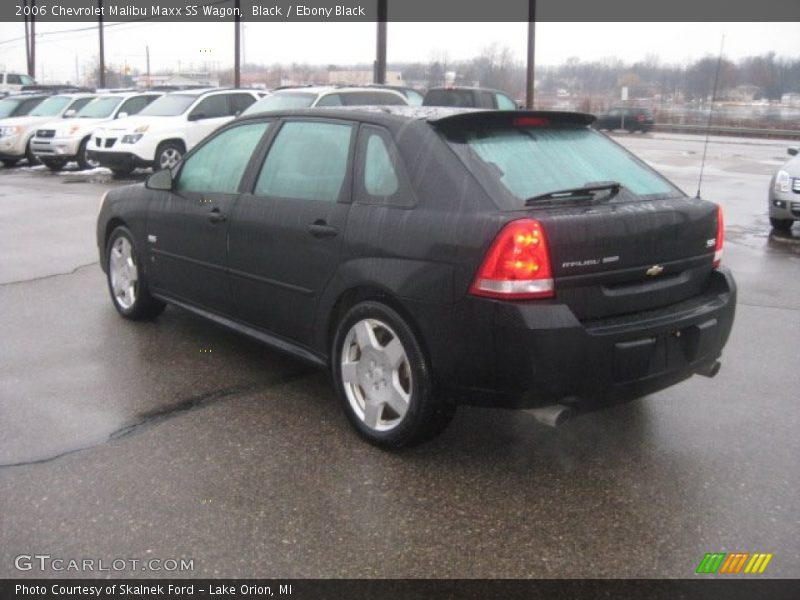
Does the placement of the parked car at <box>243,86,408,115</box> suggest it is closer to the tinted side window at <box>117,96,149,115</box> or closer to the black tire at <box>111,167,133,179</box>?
the black tire at <box>111,167,133,179</box>

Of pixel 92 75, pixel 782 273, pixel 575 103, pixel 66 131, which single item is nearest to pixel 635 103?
pixel 575 103

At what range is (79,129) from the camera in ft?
62.9

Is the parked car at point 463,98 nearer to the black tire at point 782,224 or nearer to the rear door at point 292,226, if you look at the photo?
A: the black tire at point 782,224

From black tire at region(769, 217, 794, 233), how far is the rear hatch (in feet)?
24.3

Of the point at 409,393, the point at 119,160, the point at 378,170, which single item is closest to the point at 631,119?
the point at 119,160

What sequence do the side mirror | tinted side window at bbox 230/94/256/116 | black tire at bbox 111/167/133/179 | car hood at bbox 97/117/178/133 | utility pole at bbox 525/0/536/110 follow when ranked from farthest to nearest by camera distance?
utility pole at bbox 525/0/536/110
black tire at bbox 111/167/133/179
tinted side window at bbox 230/94/256/116
car hood at bbox 97/117/178/133
the side mirror

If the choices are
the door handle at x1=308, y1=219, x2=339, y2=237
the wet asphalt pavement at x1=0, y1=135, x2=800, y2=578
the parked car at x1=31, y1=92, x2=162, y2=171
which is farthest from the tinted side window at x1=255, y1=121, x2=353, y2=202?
the parked car at x1=31, y1=92, x2=162, y2=171

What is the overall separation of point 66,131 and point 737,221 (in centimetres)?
1484

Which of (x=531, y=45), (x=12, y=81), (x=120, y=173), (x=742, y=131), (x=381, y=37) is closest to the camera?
(x=120, y=173)

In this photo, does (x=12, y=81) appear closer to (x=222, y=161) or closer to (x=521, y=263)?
(x=222, y=161)

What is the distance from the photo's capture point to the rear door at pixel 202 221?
4.81m

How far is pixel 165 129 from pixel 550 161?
13922 millimetres

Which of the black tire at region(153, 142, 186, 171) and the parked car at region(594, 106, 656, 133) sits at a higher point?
the parked car at region(594, 106, 656, 133)

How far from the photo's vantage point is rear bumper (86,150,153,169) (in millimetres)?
16359
